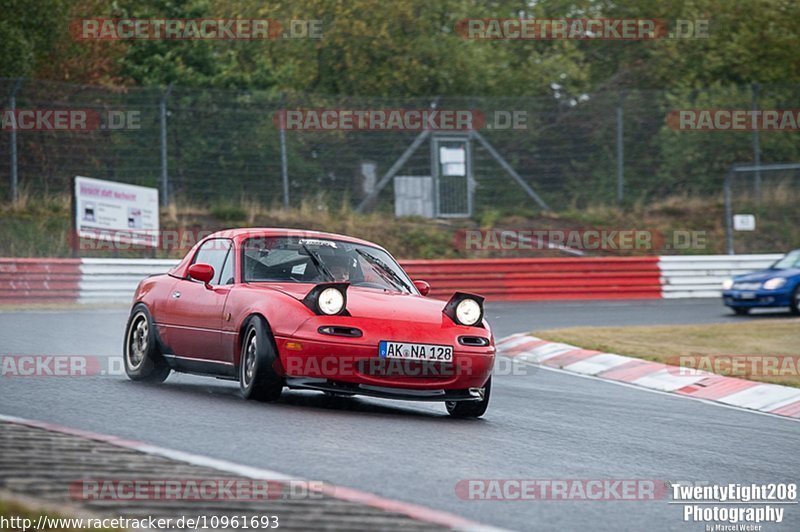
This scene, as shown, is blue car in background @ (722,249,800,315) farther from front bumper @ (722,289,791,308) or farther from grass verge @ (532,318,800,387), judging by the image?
grass verge @ (532,318,800,387)

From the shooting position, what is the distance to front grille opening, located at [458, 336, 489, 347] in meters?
8.54

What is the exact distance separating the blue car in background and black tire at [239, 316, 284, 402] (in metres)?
14.2

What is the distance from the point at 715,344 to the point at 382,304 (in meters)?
8.14

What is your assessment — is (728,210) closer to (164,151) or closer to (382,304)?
(164,151)

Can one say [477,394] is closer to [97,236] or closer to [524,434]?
[524,434]

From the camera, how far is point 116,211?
23.3 meters

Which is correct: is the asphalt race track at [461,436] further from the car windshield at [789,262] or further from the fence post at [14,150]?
the fence post at [14,150]

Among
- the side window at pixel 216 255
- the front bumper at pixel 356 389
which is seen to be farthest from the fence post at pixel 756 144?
the front bumper at pixel 356 389

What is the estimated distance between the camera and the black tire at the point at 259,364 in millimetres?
8289

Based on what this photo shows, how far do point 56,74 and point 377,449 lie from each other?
954 inches

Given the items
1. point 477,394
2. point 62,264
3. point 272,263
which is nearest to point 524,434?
point 477,394

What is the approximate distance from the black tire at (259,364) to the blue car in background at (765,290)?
1416 centimetres

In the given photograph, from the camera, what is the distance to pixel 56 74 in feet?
95.6

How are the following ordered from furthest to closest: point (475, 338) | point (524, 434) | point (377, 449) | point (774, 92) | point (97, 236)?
1. point (774, 92)
2. point (97, 236)
3. point (475, 338)
4. point (524, 434)
5. point (377, 449)
